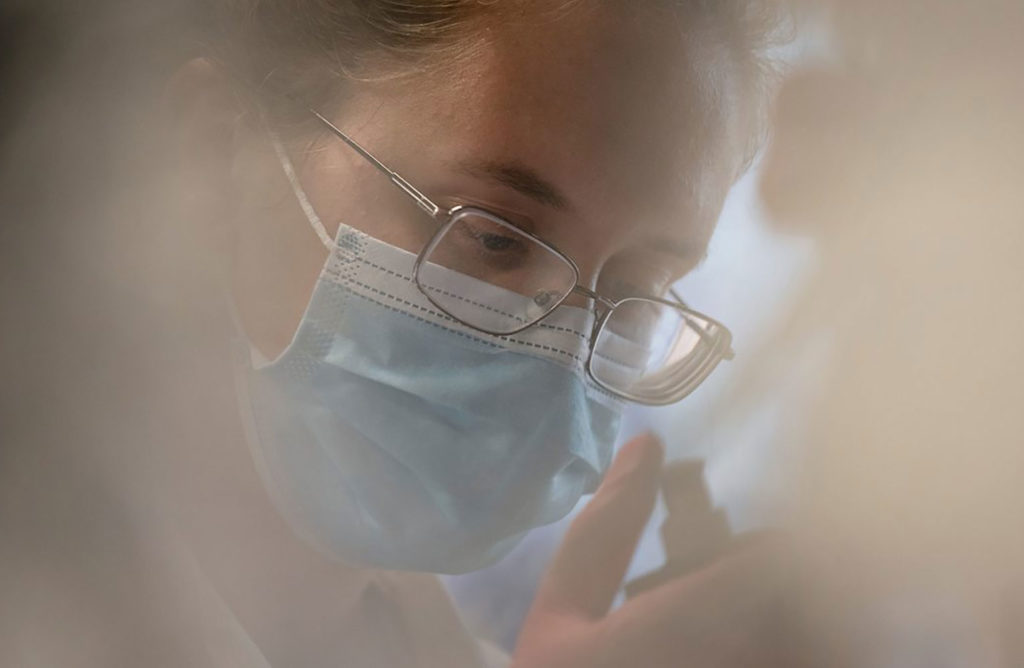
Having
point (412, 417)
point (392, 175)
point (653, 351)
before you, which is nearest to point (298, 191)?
point (392, 175)

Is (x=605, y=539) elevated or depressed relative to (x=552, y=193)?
depressed

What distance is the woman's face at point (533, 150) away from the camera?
542 millimetres

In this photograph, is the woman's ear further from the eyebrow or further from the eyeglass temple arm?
the eyebrow

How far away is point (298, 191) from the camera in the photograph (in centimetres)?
58

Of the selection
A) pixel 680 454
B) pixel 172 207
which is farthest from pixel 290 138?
pixel 680 454

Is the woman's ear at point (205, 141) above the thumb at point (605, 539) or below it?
above

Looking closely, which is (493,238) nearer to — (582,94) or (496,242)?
(496,242)

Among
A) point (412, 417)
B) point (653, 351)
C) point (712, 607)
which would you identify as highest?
point (653, 351)

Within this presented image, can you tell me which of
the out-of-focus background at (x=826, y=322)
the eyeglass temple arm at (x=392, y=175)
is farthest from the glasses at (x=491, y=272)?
the out-of-focus background at (x=826, y=322)

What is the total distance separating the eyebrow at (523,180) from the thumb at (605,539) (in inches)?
8.1

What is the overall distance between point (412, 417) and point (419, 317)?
69 mm

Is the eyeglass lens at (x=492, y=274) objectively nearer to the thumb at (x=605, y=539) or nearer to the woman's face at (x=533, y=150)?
the woman's face at (x=533, y=150)

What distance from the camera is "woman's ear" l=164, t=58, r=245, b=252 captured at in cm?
60

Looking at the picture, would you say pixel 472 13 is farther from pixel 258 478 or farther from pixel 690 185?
pixel 258 478
